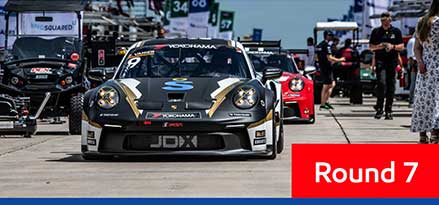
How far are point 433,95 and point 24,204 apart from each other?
20.3ft

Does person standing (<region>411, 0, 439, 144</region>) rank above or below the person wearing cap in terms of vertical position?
above

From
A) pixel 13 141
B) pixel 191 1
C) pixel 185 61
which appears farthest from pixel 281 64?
pixel 191 1

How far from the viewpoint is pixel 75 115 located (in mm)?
15539

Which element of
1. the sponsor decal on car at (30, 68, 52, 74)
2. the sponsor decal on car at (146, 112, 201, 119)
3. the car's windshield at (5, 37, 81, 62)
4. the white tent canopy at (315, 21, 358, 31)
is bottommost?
the white tent canopy at (315, 21, 358, 31)

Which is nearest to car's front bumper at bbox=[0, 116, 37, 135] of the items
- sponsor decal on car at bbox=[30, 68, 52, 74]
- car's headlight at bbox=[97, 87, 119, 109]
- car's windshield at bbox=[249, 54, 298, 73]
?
sponsor decal on car at bbox=[30, 68, 52, 74]

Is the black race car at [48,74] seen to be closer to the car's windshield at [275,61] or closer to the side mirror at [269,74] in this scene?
the car's windshield at [275,61]

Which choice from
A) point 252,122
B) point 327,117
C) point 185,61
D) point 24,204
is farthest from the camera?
point 327,117

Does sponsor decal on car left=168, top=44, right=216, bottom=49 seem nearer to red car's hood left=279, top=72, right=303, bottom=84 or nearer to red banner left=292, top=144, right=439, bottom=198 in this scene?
red banner left=292, top=144, right=439, bottom=198

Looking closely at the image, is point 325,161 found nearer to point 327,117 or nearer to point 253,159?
point 253,159

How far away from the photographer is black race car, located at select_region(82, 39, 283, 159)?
10.6 metres

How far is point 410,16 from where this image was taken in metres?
39.9

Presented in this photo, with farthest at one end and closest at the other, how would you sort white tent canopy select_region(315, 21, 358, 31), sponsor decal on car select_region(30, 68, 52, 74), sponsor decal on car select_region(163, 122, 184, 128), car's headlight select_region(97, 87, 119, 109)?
white tent canopy select_region(315, 21, 358, 31), sponsor decal on car select_region(30, 68, 52, 74), car's headlight select_region(97, 87, 119, 109), sponsor decal on car select_region(163, 122, 184, 128)

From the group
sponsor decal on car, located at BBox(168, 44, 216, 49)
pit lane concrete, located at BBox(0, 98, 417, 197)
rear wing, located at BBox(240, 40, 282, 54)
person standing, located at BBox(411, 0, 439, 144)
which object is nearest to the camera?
pit lane concrete, located at BBox(0, 98, 417, 197)

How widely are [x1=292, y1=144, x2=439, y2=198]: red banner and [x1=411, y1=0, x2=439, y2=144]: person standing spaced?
16.4ft
